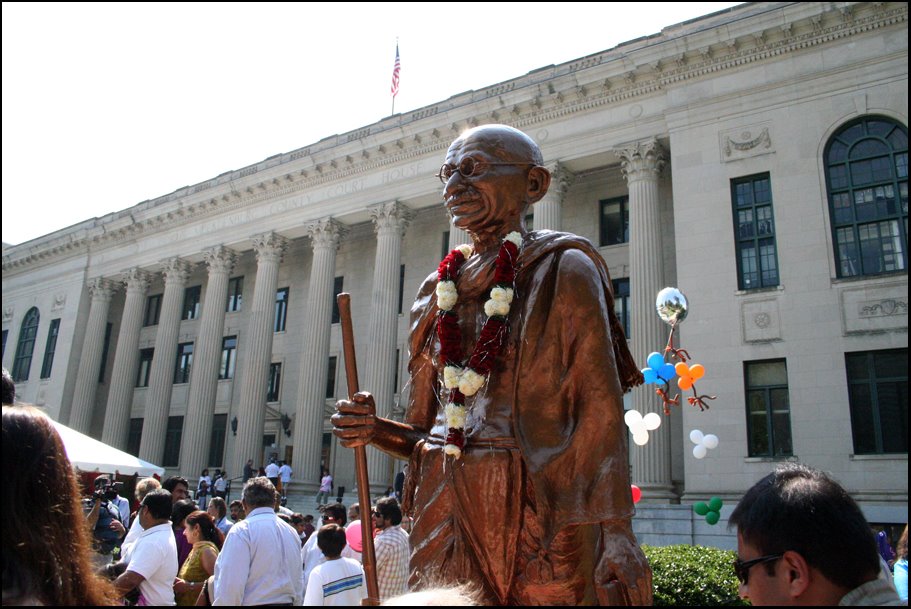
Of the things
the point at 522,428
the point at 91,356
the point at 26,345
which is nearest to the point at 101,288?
the point at 91,356

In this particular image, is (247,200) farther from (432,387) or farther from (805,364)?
(432,387)

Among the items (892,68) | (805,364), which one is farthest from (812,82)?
(805,364)

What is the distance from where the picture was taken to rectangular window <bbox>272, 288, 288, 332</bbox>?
34094 mm

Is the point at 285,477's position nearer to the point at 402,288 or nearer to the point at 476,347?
the point at 402,288

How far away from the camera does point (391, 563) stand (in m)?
6.48

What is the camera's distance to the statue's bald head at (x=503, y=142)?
3180mm

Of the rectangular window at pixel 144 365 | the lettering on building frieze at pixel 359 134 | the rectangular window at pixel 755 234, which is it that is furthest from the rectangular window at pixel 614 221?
the rectangular window at pixel 144 365

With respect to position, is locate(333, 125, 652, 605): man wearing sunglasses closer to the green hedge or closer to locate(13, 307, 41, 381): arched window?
the green hedge

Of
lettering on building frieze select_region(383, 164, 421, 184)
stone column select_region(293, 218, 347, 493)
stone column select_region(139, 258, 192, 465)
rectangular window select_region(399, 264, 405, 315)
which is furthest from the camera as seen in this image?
stone column select_region(139, 258, 192, 465)

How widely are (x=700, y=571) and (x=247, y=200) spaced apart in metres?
27.8

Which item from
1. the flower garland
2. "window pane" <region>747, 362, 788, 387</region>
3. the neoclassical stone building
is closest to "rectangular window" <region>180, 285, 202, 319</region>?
the neoclassical stone building

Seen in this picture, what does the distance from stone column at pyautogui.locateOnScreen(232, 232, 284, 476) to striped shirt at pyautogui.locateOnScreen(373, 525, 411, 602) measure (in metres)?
23.1

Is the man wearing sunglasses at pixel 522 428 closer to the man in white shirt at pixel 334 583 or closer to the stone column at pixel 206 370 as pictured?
the man in white shirt at pixel 334 583

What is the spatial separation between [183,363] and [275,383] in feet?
21.0
